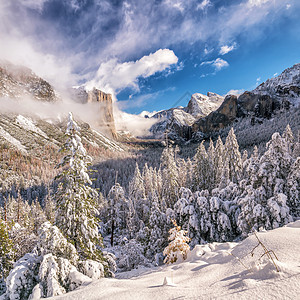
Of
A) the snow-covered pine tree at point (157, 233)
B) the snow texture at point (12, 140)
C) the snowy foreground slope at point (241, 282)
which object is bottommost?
the snow-covered pine tree at point (157, 233)

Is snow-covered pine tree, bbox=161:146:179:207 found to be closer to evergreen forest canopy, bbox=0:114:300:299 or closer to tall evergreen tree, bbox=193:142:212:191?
tall evergreen tree, bbox=193:142:212:191

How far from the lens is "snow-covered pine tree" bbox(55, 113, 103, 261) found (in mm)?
9320

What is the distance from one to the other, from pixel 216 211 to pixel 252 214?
11.2 feet

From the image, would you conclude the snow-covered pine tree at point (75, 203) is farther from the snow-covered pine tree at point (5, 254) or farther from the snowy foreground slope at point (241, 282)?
the snow-covered pine tree at point (5, 254)

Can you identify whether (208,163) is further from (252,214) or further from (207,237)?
(252,214)

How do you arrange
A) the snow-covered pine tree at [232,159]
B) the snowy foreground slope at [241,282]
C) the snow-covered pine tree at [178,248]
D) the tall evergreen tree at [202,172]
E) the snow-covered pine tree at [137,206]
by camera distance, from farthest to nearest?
the tall evergreen tree at [202,172]
the snow-covered pine tree at [137,206]
the snow-covered pine tree at [232,159]
the snow-covered pine tree at [178,248]
the snowy foreground slope at [241,282]

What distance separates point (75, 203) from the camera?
9547mm

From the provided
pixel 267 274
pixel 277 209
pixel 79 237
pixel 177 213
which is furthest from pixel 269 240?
pixel 177 213

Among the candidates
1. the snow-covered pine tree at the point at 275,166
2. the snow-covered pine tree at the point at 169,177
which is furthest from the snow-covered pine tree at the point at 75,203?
the snow-covered pine tree at the point at 169,177

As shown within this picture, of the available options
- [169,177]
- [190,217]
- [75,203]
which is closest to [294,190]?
[190,217]

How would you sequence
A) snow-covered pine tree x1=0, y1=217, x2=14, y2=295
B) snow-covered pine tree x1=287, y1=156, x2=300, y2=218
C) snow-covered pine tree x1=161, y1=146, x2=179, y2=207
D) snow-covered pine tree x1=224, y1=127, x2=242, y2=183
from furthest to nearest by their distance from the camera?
1. snow-covered pine tree x1=161, y1=146, x2=179, y2=207
2. snow-covered pine tree x1=224, y1=127, x2=242, y2=183
3. snow-covered pine tree x1=0, y1=217, x2=14, y2=295
4. snow-covered pine tree x1=287, y1=156, x2=300, y2=218

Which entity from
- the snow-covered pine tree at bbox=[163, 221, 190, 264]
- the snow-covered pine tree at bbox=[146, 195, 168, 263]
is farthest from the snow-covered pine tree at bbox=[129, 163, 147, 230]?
the snow-covered pine tree at bbox=[163, 221, 190, 264]

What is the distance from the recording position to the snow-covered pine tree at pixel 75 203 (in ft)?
30.6

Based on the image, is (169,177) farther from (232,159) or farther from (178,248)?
(178,248)
